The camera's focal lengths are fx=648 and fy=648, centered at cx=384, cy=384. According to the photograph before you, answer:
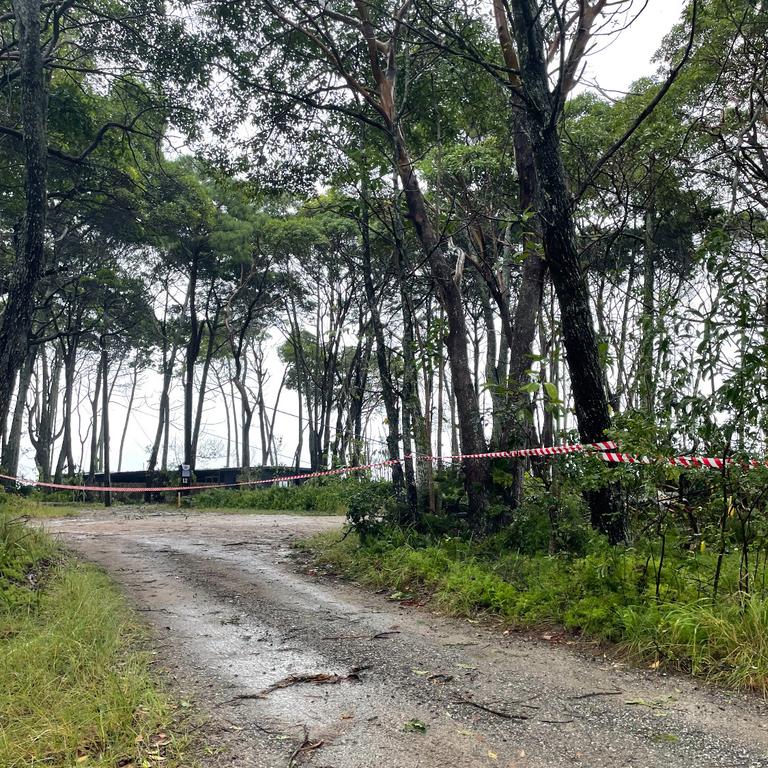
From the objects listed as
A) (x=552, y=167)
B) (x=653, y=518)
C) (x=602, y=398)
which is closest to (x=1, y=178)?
(x=552, y=167)

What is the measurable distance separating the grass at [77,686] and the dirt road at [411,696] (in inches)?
10.9

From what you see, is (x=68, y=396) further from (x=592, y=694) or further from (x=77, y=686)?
(x=592, y=694)

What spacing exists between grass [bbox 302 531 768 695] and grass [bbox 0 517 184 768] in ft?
8.99

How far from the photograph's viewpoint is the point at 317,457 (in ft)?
82.5

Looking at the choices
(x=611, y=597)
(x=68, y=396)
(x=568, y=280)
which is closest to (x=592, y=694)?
(x=611, y=597)

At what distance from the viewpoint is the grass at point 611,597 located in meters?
3.93

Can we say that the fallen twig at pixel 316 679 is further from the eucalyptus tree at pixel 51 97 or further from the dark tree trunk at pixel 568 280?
Answer: the eucalyptus tree at pixel 51 97

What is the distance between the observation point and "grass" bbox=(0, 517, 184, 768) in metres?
3.02

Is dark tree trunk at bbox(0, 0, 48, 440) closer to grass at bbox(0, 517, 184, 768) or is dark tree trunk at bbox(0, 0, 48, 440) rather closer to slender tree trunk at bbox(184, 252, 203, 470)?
grass at bbox(0, 517, 184, 768)

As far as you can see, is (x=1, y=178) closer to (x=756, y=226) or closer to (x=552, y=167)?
(x=552, y=167)

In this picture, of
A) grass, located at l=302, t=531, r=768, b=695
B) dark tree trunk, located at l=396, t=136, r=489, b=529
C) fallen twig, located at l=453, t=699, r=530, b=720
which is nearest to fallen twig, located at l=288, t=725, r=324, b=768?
fallen twig, located at l=453, t=699, r=530, b=720

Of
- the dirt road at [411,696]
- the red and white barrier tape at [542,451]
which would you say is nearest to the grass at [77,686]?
the dirt road at [411,696]

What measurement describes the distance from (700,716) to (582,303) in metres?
3.79

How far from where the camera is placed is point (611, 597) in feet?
15.9
